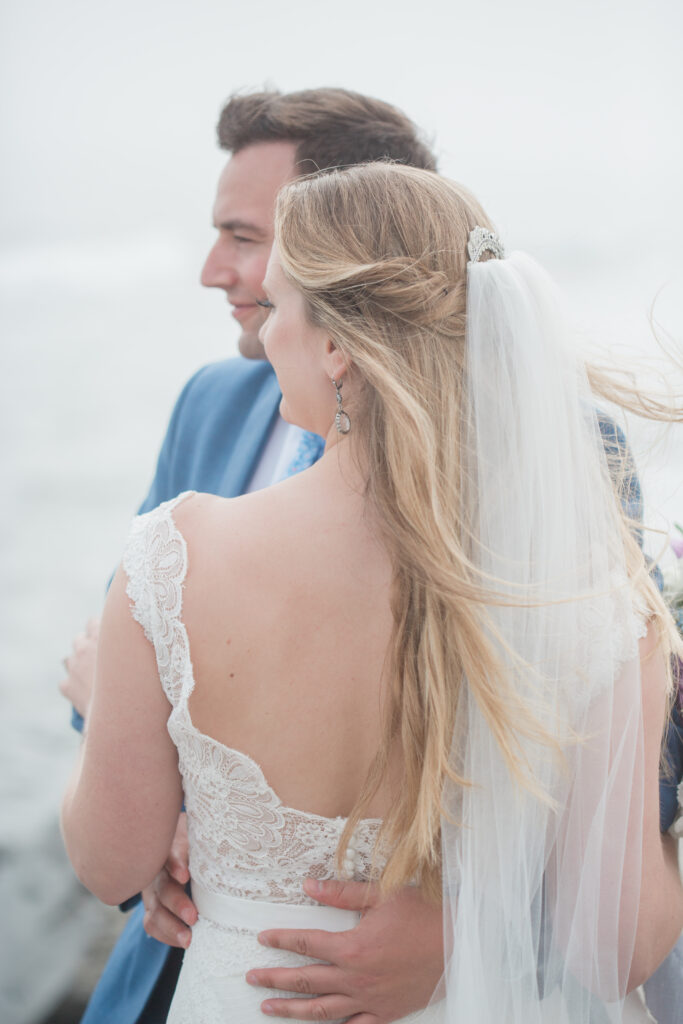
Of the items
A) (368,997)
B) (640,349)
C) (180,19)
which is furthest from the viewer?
(180,19)

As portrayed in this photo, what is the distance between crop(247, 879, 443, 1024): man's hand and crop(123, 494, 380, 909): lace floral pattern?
0.13 ft

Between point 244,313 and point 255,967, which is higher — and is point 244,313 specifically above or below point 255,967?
above

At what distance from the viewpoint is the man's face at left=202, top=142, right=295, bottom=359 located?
7.07 ft

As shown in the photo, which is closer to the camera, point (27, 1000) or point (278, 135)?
point (278, 135)

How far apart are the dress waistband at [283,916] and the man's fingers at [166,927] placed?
0.53ft

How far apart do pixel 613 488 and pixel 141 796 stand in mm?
808

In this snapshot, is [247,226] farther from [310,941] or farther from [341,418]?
[310,941]

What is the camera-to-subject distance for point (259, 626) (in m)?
1.00

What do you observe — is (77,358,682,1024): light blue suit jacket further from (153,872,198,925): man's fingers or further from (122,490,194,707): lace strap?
(122,490,194,707): lace strap

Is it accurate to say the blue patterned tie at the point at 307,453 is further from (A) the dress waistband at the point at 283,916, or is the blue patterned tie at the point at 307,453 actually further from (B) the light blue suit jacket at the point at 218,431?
(A) the dress waistband at the point at 283,916

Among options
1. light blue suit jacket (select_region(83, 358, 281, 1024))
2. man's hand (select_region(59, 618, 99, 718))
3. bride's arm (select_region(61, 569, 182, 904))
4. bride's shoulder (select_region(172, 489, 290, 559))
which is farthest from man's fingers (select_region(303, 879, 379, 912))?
light blue suit jacket (select_region(83, 358, 281, 1024))

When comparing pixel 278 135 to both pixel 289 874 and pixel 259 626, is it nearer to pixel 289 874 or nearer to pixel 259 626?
pixel 259 626

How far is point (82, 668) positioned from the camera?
1.80 meters

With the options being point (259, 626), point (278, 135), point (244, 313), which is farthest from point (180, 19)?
point (259, 626)
